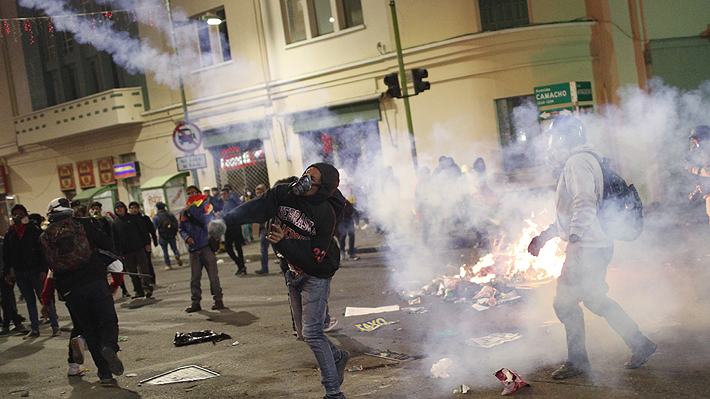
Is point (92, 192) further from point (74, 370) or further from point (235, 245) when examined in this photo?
point (74, 370)

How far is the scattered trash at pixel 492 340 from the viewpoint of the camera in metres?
4.97

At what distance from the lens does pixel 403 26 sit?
14.6m

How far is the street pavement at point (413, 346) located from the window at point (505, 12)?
6888 mm

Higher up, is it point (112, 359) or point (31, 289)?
point (31, 289)

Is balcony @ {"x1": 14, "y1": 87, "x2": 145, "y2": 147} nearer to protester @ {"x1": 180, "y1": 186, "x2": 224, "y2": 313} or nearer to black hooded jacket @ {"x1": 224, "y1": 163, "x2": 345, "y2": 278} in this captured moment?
protester @ {"x1": 180, "y1": 186, "x2": 224, "y2": 313}

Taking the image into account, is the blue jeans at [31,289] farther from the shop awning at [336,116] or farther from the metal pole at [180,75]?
the shop awning at [336,116]

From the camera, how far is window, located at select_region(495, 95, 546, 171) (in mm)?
13820

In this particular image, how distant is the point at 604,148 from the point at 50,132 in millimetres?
19998

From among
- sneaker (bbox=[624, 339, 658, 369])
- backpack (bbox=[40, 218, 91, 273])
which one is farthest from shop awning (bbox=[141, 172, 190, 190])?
sneaker (bbox=[624, 339, 658, 369])

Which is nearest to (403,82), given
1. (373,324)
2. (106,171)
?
(373,324)

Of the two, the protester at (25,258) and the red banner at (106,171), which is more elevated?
the red banner at (106,171)

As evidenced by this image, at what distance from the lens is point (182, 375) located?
17.1 ft

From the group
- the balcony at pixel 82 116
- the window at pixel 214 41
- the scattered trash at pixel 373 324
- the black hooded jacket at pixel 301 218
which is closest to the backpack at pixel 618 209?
the black hooded jacket at pixel 301 218

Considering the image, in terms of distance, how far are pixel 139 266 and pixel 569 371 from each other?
8272mm
